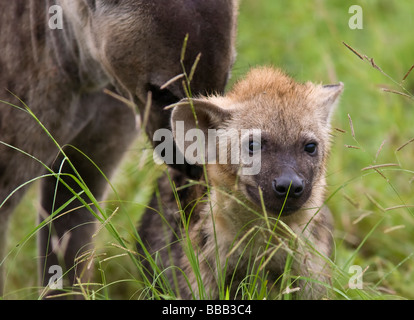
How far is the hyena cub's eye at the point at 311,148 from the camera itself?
3248mm

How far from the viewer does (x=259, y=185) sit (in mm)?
3141

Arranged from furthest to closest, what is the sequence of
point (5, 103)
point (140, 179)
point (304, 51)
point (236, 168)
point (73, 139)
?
point (304, 51)
point (140, 179)
point (73, 139)
point (5, 103)
point (236, 168)

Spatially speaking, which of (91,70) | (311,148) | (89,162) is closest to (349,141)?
(89,162)

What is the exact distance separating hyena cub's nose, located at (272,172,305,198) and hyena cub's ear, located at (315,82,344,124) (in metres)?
0.51

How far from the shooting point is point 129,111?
13.6 ft

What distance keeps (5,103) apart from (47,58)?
29 centimetres

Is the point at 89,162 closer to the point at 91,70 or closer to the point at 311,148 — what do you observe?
the point at 91,70

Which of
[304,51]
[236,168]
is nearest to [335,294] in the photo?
[236,168]

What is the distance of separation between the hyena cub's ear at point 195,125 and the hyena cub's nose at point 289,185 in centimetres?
35

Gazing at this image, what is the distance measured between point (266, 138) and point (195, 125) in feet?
Answer: 1.09

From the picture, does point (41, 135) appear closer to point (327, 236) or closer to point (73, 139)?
point (73, 139)
